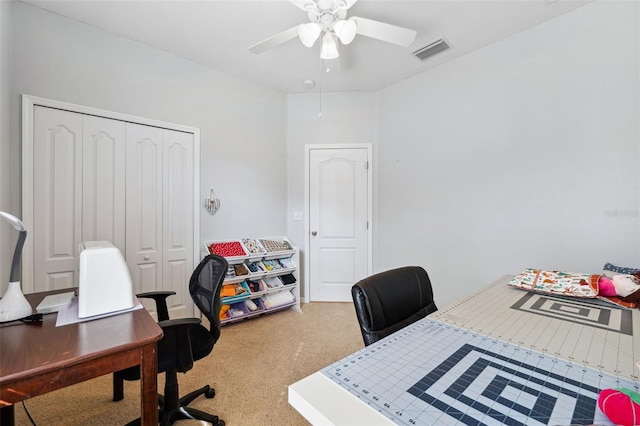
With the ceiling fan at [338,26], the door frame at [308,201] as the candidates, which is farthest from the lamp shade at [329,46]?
the door frame at [308,201]

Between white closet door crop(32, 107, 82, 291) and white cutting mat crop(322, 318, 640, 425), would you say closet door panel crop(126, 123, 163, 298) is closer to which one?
white closet door crop(32, 107, 82, 291)

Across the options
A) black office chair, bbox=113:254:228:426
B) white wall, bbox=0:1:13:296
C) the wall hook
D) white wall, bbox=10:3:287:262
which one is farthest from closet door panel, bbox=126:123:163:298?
black office chair, bbox=113:254:228:426

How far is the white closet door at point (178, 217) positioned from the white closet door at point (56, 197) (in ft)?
2.19

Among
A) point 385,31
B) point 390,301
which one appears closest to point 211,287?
point 390,301

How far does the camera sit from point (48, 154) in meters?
2.16

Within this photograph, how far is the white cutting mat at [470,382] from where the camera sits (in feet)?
1.98

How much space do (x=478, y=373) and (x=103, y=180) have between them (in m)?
2.97

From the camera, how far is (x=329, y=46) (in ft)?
6.44

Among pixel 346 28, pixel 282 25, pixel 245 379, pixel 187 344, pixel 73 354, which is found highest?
pixel 282 25

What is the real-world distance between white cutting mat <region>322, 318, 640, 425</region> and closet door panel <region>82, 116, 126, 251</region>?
8.42 ft

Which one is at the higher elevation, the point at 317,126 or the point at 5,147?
the point at 317,126

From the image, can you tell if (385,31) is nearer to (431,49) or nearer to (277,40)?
(277,40)

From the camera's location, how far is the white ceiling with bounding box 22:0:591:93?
6.89 ft

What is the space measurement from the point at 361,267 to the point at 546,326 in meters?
2.62
